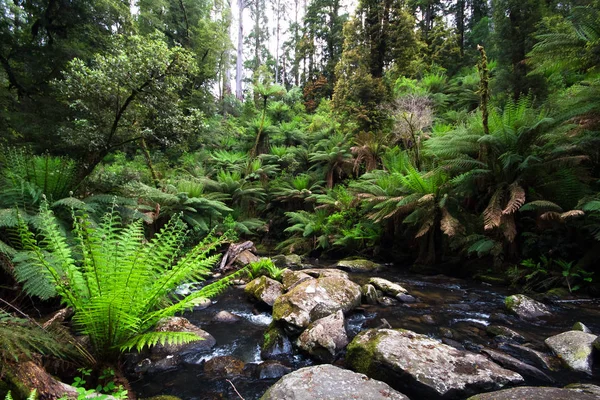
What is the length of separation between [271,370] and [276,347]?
40cm

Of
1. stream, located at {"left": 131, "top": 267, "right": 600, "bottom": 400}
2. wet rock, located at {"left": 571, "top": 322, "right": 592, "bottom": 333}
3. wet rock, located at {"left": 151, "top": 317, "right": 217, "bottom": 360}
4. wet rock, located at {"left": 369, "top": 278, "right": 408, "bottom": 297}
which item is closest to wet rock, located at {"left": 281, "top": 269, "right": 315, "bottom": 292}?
stream, located at {"left": 131, "top": 267, "right": 600, "bottom": 400}

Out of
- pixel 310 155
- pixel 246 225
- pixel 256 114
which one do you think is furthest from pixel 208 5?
pixel 246 225

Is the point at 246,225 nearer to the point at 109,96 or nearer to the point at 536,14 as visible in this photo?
the point at 109,96

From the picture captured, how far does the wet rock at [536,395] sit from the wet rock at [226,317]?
8.82 feet

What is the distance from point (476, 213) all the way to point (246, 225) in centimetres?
602

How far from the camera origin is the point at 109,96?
4965 mm

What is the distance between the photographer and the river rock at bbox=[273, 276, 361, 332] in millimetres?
3186

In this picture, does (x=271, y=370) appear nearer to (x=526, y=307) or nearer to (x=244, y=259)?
(x=526, y=307)

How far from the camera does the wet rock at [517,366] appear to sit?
230 cm

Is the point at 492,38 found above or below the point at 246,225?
above

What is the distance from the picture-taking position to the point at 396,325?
3.41 metres

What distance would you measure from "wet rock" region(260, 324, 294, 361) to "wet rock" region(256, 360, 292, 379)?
19cm

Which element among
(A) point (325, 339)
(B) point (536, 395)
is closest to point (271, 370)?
(A) point (325, 339)

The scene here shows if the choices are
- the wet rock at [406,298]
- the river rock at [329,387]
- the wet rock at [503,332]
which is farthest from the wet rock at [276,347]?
the wet rock at [503,332]
